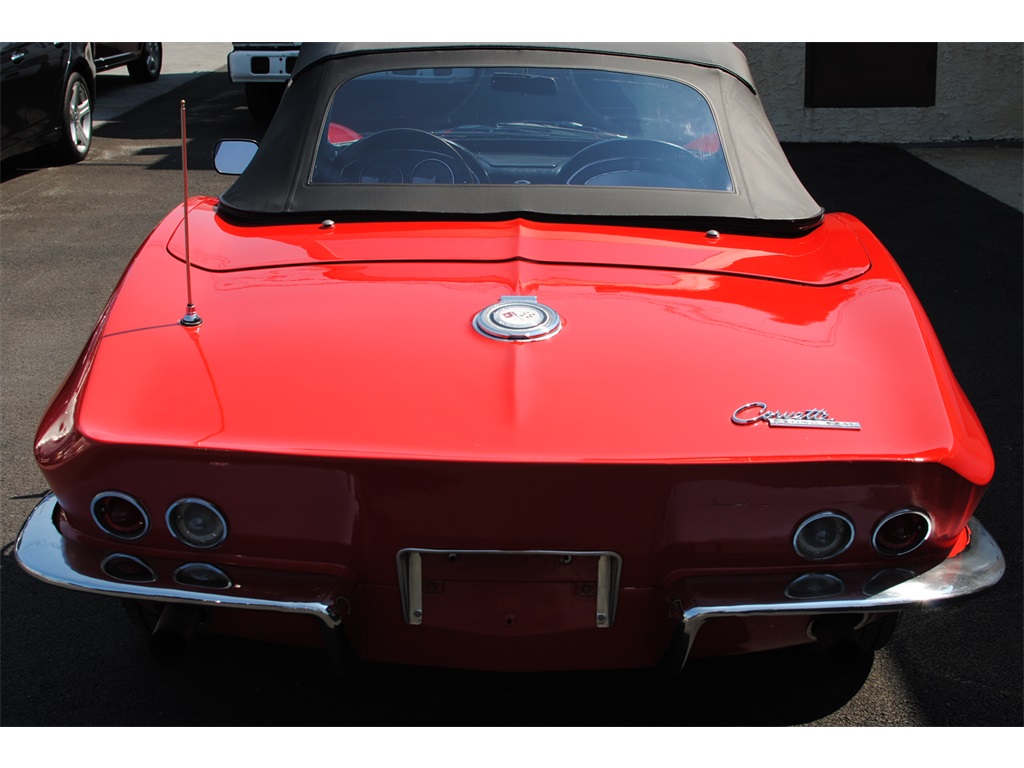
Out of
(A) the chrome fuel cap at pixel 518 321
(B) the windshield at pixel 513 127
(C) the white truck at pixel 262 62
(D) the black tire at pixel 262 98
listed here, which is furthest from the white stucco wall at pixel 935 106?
(A) the chrome fuel cap at pixel 518 321

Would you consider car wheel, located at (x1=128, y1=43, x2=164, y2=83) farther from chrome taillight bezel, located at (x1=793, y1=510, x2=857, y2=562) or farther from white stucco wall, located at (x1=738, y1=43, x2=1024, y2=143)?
chrome taillight bezel, located at (x1=793, y1=510, x2=857, y2=562)

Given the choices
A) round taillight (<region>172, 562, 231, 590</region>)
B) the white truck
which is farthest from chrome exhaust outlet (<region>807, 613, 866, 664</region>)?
the white truck

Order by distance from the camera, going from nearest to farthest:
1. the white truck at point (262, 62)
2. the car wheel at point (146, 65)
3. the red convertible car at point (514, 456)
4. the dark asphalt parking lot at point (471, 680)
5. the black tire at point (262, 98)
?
the red convertible car at point (514, 456)
the dark asphalt parking lot at point (471, 680)
the white truck at point (262, 62)
the black tire at point (262, 98)
the car wheel at point (146, 65)

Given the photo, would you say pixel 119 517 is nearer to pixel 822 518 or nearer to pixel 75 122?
pixel 822 518

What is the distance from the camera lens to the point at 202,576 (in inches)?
83.4

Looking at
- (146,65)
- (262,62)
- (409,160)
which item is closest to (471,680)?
(409,160)

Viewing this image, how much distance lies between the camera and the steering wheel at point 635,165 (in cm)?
305

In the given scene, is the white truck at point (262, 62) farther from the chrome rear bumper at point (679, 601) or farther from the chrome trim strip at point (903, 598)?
the chrome trim strip at point (903, 598)

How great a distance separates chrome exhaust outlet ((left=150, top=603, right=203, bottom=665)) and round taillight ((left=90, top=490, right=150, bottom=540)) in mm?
220

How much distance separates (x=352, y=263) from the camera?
2.61 meters

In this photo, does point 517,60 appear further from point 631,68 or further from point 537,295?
point 537,295

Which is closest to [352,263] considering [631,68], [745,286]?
[745,286]

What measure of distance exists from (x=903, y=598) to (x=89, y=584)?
5.62 ft

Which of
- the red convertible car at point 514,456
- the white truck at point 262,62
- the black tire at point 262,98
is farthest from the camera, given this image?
the black tire at point 262,98
